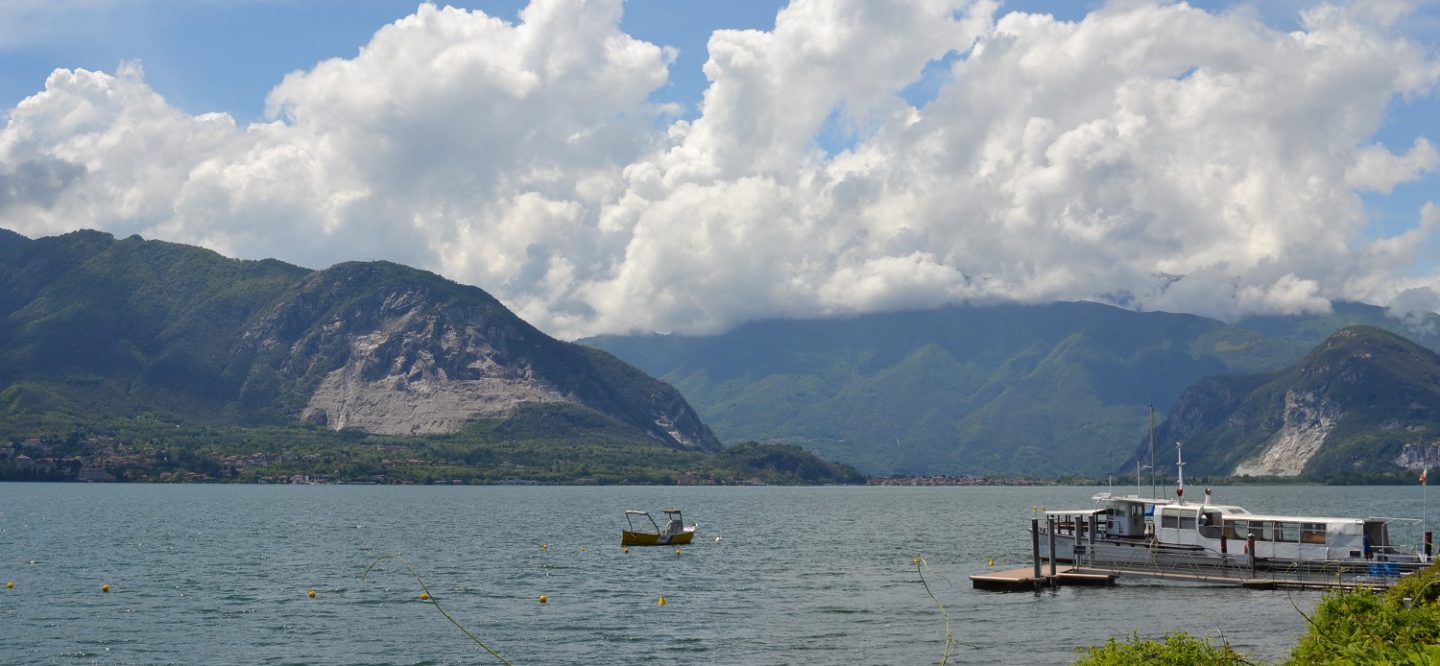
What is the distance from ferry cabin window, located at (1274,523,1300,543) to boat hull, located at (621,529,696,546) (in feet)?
215

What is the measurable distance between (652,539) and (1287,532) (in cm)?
6732

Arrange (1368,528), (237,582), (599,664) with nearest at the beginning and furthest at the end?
1. (599,664)
2. (1368,528)
3. (237,582)

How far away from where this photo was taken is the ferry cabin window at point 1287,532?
271 feet

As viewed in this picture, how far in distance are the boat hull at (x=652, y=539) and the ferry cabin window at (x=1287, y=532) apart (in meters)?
65.5

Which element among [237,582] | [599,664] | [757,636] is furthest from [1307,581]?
[237,582]

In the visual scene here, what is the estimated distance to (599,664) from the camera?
188 ft

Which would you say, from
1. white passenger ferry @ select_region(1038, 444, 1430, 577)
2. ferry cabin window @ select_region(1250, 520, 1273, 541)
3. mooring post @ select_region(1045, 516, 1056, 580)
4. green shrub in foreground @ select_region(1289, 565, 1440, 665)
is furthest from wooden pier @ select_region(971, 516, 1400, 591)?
green shrub in foreground @ select_region(1289, 565, 1440, 665)

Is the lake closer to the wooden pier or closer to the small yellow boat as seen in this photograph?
the wooden pier

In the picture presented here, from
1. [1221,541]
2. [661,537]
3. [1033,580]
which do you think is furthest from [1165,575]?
[661,537]

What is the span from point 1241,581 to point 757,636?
35.4 m

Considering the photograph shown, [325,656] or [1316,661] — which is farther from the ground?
[1316,661]

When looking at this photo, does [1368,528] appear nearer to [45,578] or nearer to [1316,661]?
[1316,661]

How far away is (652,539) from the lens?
133m

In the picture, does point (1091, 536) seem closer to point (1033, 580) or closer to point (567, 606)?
point (1033, 580)
